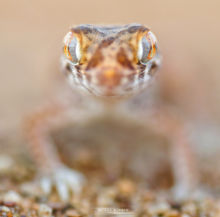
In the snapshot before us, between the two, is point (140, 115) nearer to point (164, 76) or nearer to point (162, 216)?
point (162, 216)

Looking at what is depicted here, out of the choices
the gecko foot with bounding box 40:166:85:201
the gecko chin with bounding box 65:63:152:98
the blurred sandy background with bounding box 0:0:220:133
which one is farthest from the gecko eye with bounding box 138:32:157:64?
the blurred sandy background with bounding box 0:0:220:133

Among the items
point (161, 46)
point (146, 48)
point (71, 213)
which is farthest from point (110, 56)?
point (161, 46)

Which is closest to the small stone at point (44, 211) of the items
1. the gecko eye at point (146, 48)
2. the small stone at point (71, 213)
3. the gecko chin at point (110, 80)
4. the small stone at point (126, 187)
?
the small stone at point (71, 213)

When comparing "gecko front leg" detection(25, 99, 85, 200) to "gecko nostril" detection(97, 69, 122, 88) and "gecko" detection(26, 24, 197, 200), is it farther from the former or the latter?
"gecko nostril" detection(97, 69, 122, 88)

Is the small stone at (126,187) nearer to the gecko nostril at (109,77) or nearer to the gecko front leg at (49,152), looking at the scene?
the gecko front leg at (49,152)

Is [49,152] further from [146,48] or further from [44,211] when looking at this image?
[146,48]

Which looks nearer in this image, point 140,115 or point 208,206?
point 208,206

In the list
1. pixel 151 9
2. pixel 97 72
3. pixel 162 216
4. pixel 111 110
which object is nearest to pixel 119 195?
pixel 162 216
